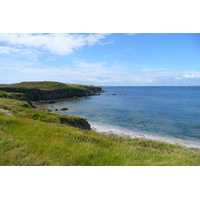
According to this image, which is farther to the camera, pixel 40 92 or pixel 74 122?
pixel 40 92

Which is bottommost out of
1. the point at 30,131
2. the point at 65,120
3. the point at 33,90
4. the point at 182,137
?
the point at 182,137

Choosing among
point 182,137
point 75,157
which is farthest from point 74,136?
point 182,137

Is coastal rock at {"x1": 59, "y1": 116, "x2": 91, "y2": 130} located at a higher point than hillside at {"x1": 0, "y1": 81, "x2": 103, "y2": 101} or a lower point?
lower

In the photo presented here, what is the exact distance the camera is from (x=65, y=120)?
2345 centimetres

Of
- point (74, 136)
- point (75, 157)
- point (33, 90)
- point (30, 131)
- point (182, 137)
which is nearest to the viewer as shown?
point (75, 157)

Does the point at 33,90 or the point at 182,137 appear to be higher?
the point at 33,90

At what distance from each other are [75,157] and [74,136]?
453 centimetres

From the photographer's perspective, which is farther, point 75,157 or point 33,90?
point 33,90

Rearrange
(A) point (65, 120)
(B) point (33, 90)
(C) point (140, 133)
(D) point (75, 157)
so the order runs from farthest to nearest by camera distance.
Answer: (B) point (33, 90) → (C) point (140, 133) → (A) point (65, 120) → (D) point (75, 157)

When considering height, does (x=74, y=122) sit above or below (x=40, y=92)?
below

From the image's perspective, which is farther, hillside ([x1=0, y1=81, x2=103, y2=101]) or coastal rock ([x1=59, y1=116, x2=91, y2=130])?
hillside ([x1=0, y1=81, x2=103, y2=101])

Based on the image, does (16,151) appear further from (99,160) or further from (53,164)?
(99,160)

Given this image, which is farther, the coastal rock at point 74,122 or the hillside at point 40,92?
the hillside at point 40,92

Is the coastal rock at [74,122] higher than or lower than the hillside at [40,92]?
lower
